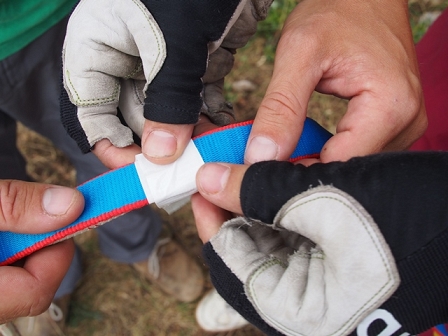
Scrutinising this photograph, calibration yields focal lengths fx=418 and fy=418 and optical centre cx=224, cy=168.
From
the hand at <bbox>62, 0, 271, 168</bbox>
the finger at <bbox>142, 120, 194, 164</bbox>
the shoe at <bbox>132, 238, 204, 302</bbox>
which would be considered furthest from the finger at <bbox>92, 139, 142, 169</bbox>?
the shoe at <bbox>132, 238, 204, 302</bbox>

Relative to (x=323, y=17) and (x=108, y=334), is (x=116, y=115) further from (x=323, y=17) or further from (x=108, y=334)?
(x=108, y=334)

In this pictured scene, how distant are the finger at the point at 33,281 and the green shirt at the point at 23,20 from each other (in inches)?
24.3

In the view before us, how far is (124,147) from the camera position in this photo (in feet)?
→ 3.57

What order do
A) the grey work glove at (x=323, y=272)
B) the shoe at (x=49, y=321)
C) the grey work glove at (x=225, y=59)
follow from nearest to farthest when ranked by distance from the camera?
the grey work glove at (x=323, y=272) < the grey work glove at (x=225, y=59) < the shoe at (x=49, y=321)

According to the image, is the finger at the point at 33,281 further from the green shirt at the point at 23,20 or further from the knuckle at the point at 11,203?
the green shirt at the point at 23,20

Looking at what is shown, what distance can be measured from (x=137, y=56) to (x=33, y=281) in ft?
2.08

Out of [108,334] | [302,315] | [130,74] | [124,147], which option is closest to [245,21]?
[130,74]

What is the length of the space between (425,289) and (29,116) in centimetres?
137

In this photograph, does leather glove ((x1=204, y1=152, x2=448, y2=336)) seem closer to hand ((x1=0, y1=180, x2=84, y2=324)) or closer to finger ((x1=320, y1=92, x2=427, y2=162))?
finger ((x1=320, y1=92, x2=427, y2=162))

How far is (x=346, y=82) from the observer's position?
107 cm

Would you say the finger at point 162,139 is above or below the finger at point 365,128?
below

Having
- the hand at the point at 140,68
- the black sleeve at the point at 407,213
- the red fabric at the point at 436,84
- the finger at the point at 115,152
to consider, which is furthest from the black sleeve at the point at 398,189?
the red fabric at the point at 436,84

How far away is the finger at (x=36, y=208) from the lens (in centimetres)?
100

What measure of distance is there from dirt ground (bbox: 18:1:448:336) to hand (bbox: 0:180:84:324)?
1101mm
